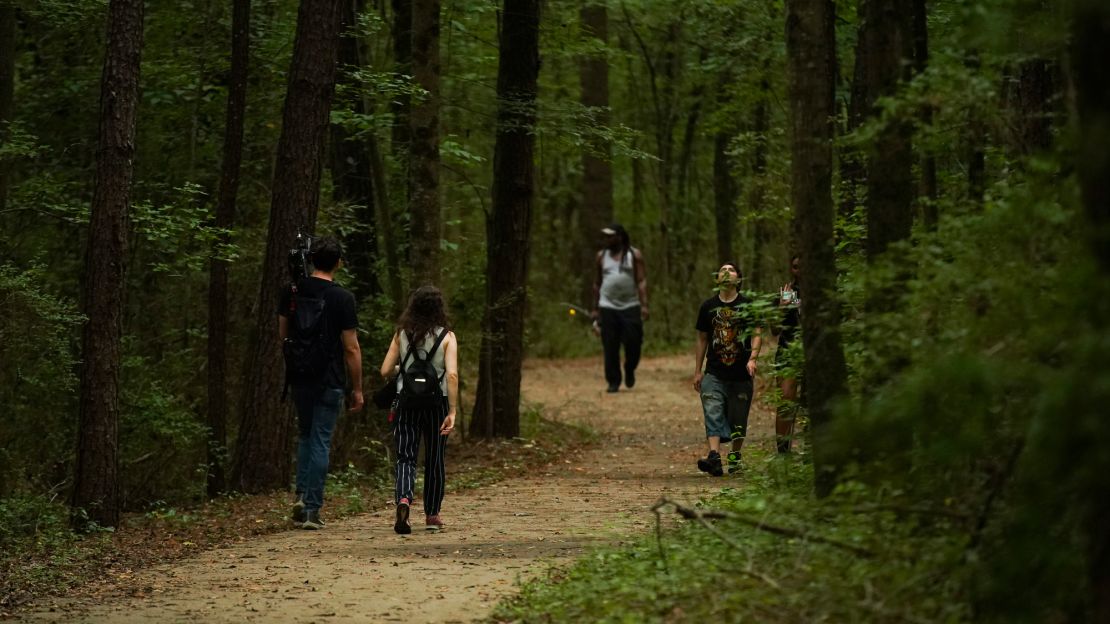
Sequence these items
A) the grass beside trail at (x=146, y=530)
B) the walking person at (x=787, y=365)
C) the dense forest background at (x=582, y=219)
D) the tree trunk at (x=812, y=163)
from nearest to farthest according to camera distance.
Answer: the dense forest background at (x=582, y=219) < the tree trunk at (x=812, y=163) < the grass beside trail at (x=146, y=530) < the walking person at (x=787, y=365)

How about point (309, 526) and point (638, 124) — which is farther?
point (638, 124)

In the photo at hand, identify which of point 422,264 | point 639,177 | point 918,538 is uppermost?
point 639,177

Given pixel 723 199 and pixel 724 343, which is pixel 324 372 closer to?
pixel 724 343

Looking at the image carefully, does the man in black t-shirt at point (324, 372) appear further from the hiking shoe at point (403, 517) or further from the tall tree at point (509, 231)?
the tall tree at point (509, 231)

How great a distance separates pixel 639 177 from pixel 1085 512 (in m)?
34.0

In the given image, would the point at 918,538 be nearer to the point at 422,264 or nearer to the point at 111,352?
the point at 111,352

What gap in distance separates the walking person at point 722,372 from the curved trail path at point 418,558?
529mm

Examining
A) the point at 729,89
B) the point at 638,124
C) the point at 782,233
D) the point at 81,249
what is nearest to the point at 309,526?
the point at 81,249

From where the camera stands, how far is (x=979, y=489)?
6.62 m

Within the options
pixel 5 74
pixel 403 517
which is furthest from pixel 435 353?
pixel 5 74

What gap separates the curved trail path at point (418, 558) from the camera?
8.26 meters

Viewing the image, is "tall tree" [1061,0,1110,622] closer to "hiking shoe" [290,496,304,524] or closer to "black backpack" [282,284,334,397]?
"black backpack" [282,284,334,397]

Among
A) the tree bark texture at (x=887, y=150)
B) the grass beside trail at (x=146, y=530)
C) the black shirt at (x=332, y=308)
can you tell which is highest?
the tree bark texture at (x=887, y=150)

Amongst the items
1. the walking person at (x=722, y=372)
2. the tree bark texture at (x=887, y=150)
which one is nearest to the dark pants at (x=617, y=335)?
the walking person at (x=722, y=372)
